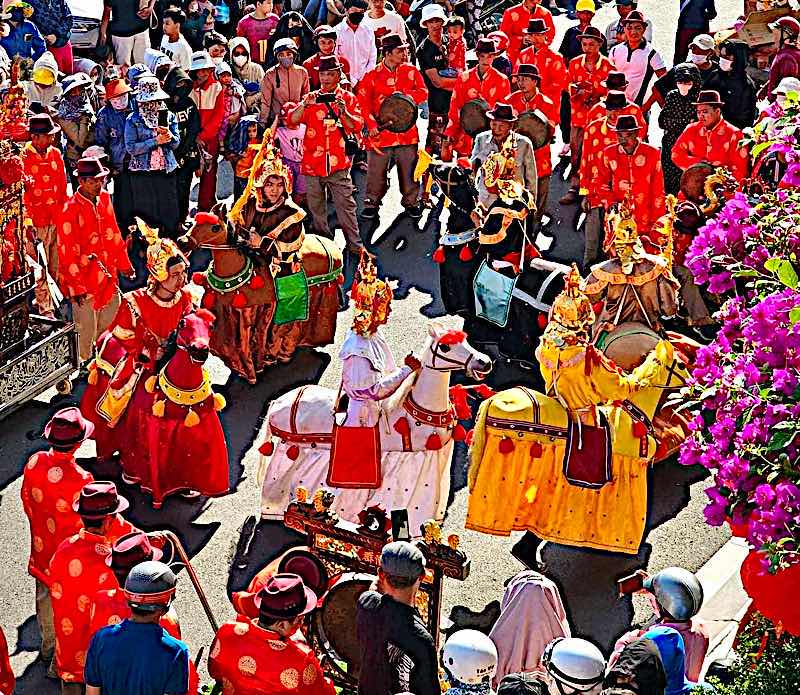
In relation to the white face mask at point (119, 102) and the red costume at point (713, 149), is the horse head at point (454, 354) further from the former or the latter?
the white face mask at point (119, 102)

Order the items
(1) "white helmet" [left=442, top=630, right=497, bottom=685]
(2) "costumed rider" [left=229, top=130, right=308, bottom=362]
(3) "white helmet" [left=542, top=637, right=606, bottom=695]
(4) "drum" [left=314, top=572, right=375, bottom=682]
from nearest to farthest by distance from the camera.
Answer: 1. (3) "white helmet" [left=542, top=637, right=606, bottom=695]
2. (1) "white helmet" [left=442, top=630, right=497, bottom=685]
3. (4) "drum" [left=314, top=572, right=375, bottom=682]
4. (2) "costumed rider" [left=229, top=130, right=308, bottom=362]

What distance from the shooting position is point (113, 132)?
1322 centimetres

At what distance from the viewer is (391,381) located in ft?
29.0

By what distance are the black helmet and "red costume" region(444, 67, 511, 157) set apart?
8.59 meters

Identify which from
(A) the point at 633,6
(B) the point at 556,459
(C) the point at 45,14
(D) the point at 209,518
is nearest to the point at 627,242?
(B) the point at 556,459

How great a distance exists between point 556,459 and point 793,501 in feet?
11.6

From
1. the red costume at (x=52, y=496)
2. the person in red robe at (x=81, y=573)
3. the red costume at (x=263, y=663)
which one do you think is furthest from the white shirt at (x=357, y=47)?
the red costume at (x=263, y=663)

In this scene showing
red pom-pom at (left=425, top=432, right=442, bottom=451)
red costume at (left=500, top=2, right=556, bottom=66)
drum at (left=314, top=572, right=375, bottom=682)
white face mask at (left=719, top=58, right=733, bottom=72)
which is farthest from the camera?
red costume at (left=500, top=2, right=556, bottom=66)

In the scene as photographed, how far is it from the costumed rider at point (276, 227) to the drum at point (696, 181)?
10.3 feet

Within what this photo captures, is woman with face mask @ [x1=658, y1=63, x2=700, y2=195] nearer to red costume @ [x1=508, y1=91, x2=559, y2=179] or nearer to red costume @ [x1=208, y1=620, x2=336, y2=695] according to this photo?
red costume @ [x1=508, y1=91, x2=559, y2=179]

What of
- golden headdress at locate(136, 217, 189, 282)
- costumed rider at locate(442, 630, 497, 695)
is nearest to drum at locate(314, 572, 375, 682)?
costumed rider at locate(442, 630, 497, 695)

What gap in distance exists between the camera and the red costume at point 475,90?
14.3m

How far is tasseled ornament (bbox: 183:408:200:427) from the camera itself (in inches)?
376

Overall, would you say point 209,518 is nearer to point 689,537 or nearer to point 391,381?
point 391,381
